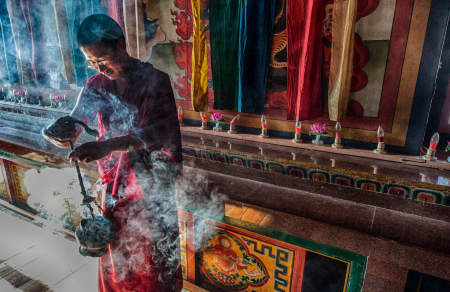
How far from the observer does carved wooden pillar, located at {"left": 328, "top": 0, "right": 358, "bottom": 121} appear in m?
2.86

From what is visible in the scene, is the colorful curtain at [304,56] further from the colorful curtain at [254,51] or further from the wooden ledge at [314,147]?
the wooden ledge at [314,147]

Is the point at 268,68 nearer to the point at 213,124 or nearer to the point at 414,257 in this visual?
the point at 213,124

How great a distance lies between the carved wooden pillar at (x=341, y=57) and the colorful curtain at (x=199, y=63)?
1862 mm

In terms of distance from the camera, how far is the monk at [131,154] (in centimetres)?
101

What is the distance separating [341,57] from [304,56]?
1.51 feet

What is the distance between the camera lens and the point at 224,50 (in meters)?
3.76

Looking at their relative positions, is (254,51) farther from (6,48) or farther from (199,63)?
(6,48)

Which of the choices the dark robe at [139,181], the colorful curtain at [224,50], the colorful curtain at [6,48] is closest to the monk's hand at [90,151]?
the dark robe at [139,181]

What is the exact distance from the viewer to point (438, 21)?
271cm

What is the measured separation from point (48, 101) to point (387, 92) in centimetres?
670

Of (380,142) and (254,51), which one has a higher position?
(254,51)

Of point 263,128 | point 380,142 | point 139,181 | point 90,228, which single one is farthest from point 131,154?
point 380,142

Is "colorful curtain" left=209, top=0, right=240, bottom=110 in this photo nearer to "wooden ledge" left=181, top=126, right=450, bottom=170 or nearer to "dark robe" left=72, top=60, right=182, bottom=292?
"wooden ledge" left=181, top=126, right=450, bottom=170

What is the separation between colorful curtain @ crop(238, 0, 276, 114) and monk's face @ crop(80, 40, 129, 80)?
2785 mm
